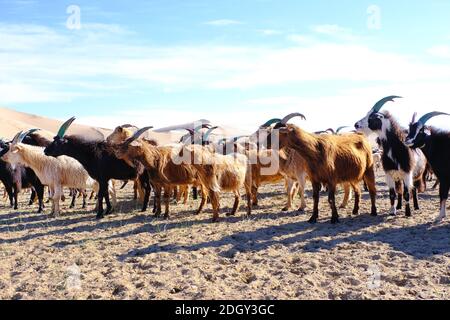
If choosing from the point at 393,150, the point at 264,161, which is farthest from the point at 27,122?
the point at 393,150

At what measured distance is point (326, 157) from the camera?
9.01 m

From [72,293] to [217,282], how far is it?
5.59 ft

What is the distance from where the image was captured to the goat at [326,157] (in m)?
8.99

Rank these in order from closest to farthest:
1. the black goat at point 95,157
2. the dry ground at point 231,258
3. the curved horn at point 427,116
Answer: the dry ground at point 231,258, the curved horn at point 427,116, the black goat at point 95,157

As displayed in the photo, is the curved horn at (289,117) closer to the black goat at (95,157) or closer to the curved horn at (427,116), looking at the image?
the curved horn at (427,116)

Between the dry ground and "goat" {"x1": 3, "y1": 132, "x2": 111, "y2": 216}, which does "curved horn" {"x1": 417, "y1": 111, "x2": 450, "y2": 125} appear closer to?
the dry ground

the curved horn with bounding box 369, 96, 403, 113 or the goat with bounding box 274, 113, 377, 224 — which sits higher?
the curved horn with bounding box 369, 96, 403, 113

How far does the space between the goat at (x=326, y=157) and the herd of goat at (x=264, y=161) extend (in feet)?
0.06

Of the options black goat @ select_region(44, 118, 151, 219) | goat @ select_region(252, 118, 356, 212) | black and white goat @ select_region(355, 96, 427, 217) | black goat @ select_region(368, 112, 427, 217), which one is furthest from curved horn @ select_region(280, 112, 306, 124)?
black goat @ select_region(44, 118, 151, 219)

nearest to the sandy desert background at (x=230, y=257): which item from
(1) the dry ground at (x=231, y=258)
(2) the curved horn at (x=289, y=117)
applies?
(1) the dry ground at (x=231, y=258)

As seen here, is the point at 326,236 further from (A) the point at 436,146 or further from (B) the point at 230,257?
(A) the point at 436,146

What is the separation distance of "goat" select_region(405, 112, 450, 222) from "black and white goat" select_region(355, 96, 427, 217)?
0.40 metres

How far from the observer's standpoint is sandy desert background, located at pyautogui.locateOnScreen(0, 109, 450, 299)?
17.5 ft
